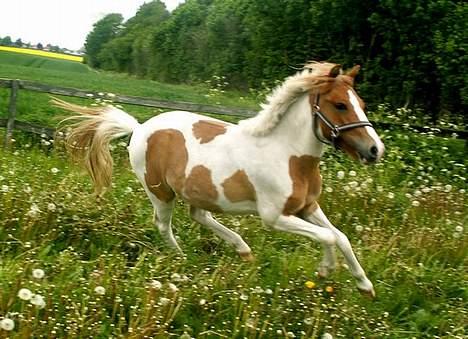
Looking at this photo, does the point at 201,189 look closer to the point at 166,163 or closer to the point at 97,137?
the point at 166,163

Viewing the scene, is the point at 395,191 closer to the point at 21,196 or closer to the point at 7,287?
the point at 21,196

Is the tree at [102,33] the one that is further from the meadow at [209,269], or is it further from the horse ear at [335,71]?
the horse ear at [335,71]

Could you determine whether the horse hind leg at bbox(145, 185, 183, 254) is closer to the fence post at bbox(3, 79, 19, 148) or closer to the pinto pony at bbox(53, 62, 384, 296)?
the pinto pony at bbox(53, 62, 384, 296)

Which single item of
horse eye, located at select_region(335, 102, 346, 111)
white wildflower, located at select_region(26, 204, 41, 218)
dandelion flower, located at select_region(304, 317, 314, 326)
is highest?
horse eye, located at select_region(335, 102, 346, 111)

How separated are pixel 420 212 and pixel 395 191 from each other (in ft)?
2.86

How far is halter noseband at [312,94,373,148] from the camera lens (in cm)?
441

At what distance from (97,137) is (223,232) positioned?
1.58 meters

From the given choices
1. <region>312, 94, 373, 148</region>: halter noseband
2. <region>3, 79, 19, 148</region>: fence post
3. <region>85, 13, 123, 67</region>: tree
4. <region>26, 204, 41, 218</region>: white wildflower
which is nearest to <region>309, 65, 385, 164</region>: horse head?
<region>312, 94, 373, 148</region>: halter noseband

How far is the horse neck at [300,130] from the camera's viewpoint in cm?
475

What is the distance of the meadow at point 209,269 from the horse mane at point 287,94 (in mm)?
1054

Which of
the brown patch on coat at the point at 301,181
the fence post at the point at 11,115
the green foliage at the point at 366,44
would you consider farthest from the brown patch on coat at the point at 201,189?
the green foliage at the point at 366,44

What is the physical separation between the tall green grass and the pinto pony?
0.89 feet

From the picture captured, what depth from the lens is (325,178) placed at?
7.71 metres

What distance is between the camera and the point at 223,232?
5.51 meters
